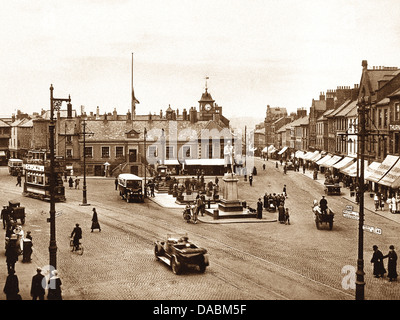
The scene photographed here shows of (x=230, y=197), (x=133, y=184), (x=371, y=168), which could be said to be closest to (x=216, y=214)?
(x=230, y=197)

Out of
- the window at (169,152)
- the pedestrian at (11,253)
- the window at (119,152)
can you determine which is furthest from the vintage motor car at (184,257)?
the window at (119,152)

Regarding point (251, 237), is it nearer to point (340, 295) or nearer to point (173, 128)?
point (340, 295)

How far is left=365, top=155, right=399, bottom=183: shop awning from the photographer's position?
3991 centimetres

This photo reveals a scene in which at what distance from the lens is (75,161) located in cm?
6662

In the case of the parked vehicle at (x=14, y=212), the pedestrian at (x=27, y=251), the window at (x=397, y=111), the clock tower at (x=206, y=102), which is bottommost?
the pedestrian at (x=27, y=251)

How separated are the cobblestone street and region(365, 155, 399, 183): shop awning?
2061mm

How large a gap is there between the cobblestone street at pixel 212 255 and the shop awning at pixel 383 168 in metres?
2.06

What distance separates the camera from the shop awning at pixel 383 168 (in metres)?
39.9

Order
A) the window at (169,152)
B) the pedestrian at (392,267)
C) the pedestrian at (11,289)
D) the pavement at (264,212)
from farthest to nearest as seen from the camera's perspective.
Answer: the window at (169,152) < the pavement at (264,212) < the pedestrian at (392,267) < the pedestrian at (11,289)

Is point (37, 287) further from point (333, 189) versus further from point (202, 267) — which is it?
point (333, 189)

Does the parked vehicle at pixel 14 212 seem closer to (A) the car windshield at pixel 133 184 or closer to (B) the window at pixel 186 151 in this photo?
(A) the car windshield at pixel 133 184

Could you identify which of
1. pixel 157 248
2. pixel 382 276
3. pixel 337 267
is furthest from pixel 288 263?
pixel 157 248

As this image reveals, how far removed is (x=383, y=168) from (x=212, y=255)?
23.0 m

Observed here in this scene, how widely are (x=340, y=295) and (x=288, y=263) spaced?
15.3 ft
